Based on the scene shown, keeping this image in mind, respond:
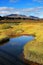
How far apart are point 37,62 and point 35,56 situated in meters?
0.94

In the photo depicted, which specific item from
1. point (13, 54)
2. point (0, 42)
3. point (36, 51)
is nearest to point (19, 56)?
point (13, 54)

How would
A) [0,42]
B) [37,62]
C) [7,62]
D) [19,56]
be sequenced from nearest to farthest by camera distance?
1. [37,62]
2. [7,62]
3. [19,56]
4. [0,42]

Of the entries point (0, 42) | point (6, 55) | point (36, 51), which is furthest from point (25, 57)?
point (0, 42)

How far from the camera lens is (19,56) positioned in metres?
26.3

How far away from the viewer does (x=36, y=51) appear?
23.5 metres

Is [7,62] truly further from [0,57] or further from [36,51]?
[36,51]

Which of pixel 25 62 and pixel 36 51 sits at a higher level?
pixel 36 51

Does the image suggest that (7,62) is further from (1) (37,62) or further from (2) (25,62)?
(1) (37,62)

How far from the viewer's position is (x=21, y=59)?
24.8 meters

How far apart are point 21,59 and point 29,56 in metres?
1.55

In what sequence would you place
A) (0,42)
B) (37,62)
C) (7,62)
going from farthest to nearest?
(0,42), (7,62), (37,62)

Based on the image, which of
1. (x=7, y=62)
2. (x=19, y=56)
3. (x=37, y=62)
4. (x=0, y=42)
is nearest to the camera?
(x=37, y=62)

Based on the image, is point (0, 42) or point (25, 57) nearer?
point (25, 57)

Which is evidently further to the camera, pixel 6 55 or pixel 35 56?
pixel 6 55
